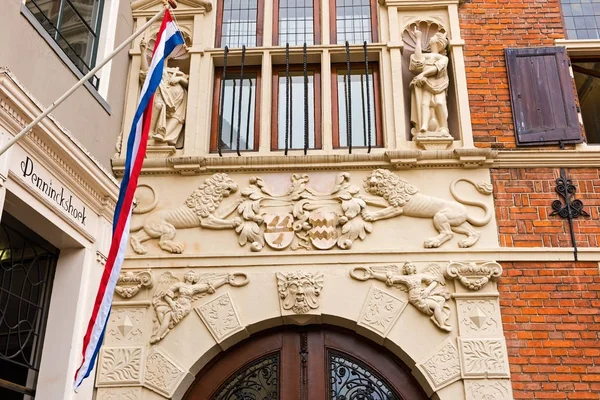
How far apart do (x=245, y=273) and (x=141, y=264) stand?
3.92 feet

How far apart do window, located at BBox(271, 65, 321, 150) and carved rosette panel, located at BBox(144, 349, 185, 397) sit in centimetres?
284

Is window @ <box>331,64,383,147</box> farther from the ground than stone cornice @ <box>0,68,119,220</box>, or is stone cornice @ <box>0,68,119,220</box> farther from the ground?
window @ <box>331,64,383,147</box>

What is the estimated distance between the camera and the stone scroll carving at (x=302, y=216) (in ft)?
25.3

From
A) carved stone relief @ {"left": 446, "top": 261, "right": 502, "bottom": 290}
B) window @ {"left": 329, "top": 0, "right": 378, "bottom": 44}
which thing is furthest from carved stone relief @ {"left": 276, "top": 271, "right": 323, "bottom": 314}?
window @ {"left": 329, "top": 0, "right": 378, "bottom": 44}

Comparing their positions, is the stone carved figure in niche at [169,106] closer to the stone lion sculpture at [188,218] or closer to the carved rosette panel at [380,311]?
the stone lion sculpture at [188,218]

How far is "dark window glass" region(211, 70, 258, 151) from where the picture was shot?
28.2ft

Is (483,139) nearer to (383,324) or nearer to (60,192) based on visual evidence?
(383,324)

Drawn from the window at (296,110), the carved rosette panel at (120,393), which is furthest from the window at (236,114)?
the carved rosette panel at (120,393)

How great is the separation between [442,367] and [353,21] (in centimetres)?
470

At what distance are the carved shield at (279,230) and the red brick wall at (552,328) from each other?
236cm

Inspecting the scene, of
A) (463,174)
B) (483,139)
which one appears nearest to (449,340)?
(463,174)

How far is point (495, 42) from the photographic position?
28.6 ft

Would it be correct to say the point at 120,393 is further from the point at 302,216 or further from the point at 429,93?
the point at 429,93

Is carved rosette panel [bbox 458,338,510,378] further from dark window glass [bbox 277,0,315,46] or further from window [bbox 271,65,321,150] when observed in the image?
dark window glass [bbox 277,0,315,46]
